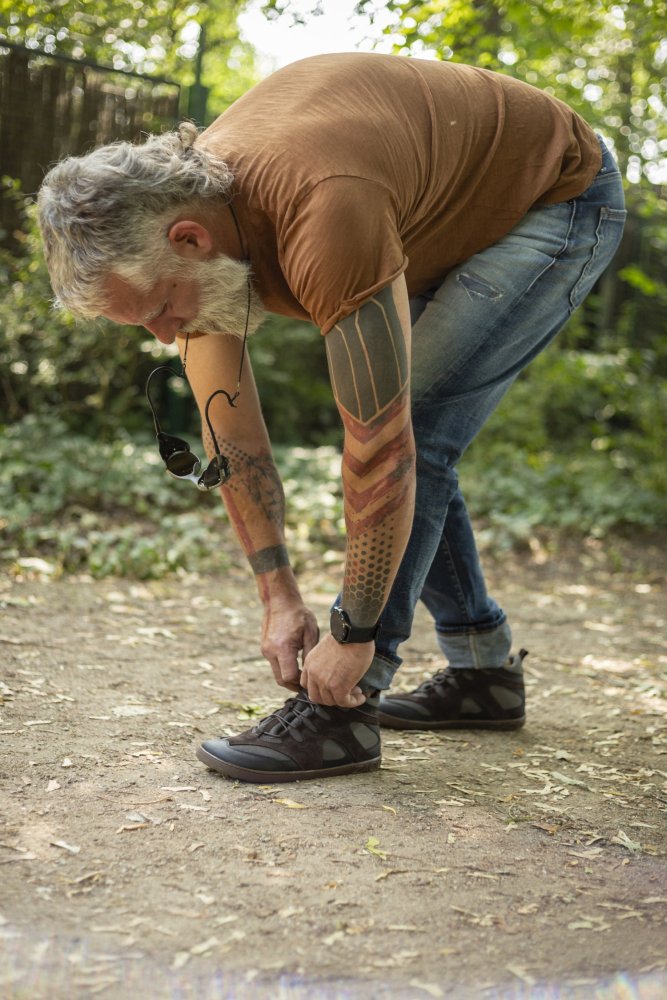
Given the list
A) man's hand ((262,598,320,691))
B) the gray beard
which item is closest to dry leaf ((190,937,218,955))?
man's hand ((262,598,320,691))

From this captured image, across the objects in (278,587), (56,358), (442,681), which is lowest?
(56,358)

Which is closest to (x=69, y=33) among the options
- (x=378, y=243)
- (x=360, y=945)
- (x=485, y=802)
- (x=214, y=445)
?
(x=214, y=445)

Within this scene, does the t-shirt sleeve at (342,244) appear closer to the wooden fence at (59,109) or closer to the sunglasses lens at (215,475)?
the sunglasses lens at (215,475)

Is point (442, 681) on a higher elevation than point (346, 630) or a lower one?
lower

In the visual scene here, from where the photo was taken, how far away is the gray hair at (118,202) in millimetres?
2016

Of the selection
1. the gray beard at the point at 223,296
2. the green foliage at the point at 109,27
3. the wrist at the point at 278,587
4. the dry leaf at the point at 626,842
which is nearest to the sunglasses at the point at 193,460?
the gray beard at the point at 223,296

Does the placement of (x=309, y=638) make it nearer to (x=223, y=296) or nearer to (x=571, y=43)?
(x=223, y=296)

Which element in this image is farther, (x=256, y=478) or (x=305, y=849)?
(x=256, y=478)

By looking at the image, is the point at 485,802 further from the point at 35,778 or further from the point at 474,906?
the point at 35,778

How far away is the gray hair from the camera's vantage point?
6.61ft

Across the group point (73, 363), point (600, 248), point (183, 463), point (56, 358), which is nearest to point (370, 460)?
point (183, 463)

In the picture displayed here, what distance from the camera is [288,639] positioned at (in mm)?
2352

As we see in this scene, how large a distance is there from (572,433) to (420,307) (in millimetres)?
5662

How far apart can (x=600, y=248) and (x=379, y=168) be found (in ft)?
2.53
